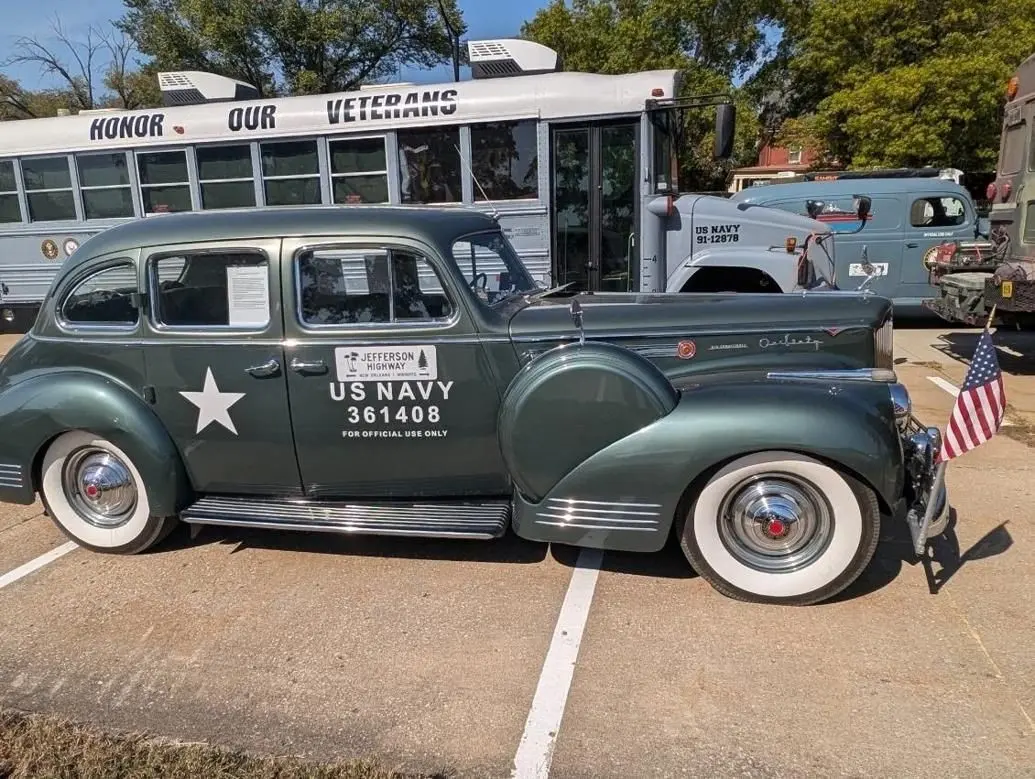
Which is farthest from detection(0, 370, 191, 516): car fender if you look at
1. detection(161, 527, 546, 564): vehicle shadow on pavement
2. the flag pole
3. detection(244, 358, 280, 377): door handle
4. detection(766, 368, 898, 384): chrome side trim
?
the flag pole

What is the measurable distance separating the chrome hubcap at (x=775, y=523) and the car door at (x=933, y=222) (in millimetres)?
9085

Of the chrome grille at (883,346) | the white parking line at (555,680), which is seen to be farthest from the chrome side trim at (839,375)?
the white parking line at (555,680)

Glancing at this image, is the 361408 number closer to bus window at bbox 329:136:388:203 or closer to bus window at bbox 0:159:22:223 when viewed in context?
bus window at bbox 329:136:388:203

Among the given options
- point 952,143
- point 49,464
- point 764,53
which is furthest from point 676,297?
point 764,53

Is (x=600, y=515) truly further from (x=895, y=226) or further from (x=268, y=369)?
(x=895, y=226)

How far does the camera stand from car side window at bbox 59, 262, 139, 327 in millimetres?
3803

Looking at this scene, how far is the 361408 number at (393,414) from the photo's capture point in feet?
11.6

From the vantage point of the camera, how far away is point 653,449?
3.11m

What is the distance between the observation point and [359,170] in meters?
7.79

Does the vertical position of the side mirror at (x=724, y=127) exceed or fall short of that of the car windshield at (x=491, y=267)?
it exceeds it

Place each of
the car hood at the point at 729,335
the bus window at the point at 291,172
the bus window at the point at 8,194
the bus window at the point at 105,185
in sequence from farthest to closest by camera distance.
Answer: the bus window at the point at 8,194, the bus window at the point at 105,185, the bus window at the point at 291,172, the car hood at the point at 729,335

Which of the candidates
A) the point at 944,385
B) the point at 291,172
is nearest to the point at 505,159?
the point at 291,172

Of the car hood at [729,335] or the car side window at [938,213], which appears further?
the car side window at [938,213]

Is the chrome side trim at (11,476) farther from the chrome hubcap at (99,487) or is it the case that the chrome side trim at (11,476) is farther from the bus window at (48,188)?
the bus window at (48,188)
